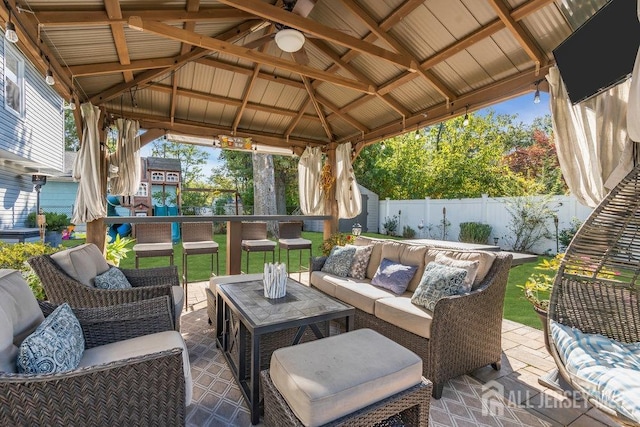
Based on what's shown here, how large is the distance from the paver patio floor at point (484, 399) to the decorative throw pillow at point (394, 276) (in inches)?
38.4

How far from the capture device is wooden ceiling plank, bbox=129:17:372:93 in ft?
9.53

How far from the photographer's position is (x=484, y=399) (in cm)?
238

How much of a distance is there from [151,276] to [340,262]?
2.24m

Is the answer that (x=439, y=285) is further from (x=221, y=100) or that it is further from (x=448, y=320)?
(x=221, y=100)

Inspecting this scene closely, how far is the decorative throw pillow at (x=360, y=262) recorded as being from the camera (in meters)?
3.96

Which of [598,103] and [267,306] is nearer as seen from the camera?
[267,306]

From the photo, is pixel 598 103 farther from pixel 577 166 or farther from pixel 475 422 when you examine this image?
pixel 475 422

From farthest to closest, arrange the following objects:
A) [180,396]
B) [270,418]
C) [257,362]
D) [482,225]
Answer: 1. [482,225]
2. [257,362]
3. [270,418]
4. [180,396]

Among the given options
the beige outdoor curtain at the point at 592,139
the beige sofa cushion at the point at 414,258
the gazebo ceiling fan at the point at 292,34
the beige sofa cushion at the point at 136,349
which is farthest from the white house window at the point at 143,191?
the beige outdoor curtain at the point at 592,139

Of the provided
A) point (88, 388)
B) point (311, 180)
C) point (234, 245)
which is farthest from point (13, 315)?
point (311, 180)

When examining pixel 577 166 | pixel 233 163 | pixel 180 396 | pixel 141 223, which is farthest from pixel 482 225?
pixel 233 163

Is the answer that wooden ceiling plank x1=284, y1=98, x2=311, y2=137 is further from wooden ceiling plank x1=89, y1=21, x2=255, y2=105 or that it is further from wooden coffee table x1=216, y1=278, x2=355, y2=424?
wooden coffee table x1=216, y1=278, x2=355, y2=424

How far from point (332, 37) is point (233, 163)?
13.7 meters

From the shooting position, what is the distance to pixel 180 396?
59.2 inches
